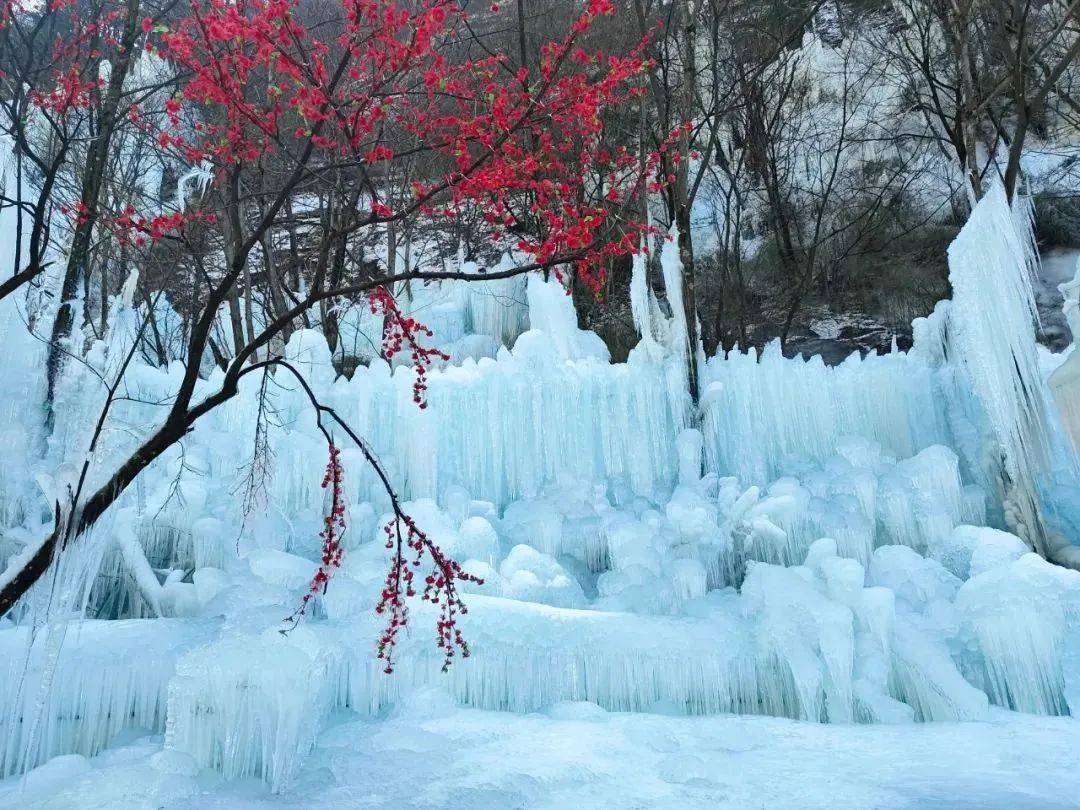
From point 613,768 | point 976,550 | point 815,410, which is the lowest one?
point 613,768

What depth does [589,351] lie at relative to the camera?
27.5 feet

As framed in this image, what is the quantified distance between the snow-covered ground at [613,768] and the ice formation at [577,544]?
19 cm

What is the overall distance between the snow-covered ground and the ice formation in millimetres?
186

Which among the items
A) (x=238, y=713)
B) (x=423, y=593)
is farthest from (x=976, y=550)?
(x=238, y=713)

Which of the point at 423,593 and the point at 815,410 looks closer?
the point at 423,593

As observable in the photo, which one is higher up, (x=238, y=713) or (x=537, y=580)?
(x=537, y=580)

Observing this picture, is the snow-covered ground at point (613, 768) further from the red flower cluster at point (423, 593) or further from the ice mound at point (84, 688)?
the red flower cluster at point (423, 593)

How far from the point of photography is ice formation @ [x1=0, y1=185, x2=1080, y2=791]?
4020mm

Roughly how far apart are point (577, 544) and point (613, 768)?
2622 mm

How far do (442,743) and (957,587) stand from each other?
140 inches

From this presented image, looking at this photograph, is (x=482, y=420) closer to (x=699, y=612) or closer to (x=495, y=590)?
(x=495, y=590)

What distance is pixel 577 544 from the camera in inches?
241

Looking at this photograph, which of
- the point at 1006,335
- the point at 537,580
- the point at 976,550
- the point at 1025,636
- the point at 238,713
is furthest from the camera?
the point at 1006,335

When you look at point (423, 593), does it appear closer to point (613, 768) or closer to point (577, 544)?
point (613, 768)
